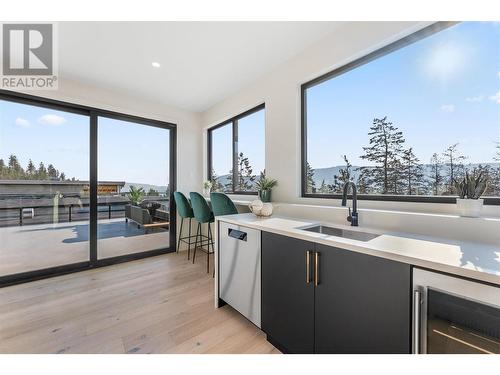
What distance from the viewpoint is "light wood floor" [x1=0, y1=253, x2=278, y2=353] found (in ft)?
4.89

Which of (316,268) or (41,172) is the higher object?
(41,172)

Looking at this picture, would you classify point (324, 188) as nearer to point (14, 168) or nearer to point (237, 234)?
point (237, 234)

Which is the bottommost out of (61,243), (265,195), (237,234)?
(61,243)

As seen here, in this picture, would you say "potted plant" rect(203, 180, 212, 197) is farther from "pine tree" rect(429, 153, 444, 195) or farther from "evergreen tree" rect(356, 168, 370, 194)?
"pine tree" rect(429, 153, 444, 195)

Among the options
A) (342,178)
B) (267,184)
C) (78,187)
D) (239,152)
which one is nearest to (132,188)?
(78,187)

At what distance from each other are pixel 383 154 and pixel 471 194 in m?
0.62

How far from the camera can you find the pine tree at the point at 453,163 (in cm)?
137

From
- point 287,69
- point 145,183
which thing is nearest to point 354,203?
point 287,69

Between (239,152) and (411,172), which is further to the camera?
(239,152)

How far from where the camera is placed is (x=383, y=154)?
1.72m

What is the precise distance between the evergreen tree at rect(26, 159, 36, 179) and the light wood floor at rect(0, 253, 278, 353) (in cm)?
129

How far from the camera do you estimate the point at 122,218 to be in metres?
3.26
